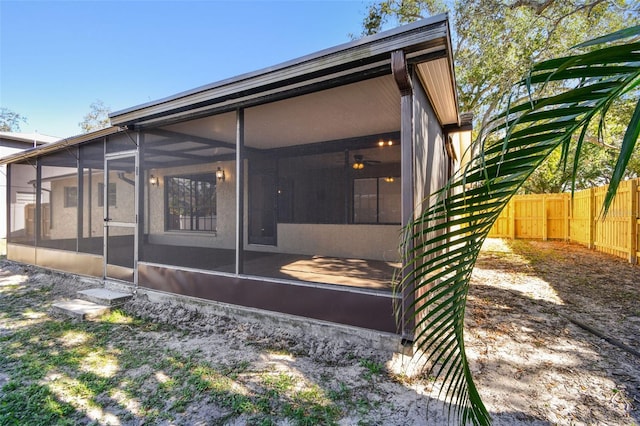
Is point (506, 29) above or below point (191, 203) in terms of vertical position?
above

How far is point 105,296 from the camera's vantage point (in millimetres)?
4504

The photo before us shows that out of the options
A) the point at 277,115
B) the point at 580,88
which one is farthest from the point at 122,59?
the point at 580,88

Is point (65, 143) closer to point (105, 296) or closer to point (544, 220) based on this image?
point (105, 296)

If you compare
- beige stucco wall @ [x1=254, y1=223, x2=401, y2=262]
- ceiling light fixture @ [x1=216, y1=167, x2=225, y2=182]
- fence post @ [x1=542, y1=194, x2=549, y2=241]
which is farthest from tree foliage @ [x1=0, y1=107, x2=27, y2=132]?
fence post @ [x1=542, y1=194, x2=549, y2=241]

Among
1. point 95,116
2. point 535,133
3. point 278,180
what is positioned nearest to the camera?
point 535,133

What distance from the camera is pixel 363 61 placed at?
2771mm

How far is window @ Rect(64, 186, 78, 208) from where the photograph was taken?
9914 mm

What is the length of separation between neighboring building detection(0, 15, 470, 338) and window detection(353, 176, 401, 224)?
0.03 meters

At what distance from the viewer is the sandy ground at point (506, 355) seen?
213 cm

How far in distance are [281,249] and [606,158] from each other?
54.6 feet

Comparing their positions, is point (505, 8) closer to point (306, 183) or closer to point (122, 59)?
point (306, 183)

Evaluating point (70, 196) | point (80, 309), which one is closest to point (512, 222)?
point (80, 309)

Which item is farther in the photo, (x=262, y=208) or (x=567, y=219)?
(x=567, y=219)

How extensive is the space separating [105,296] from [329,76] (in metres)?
4.35
